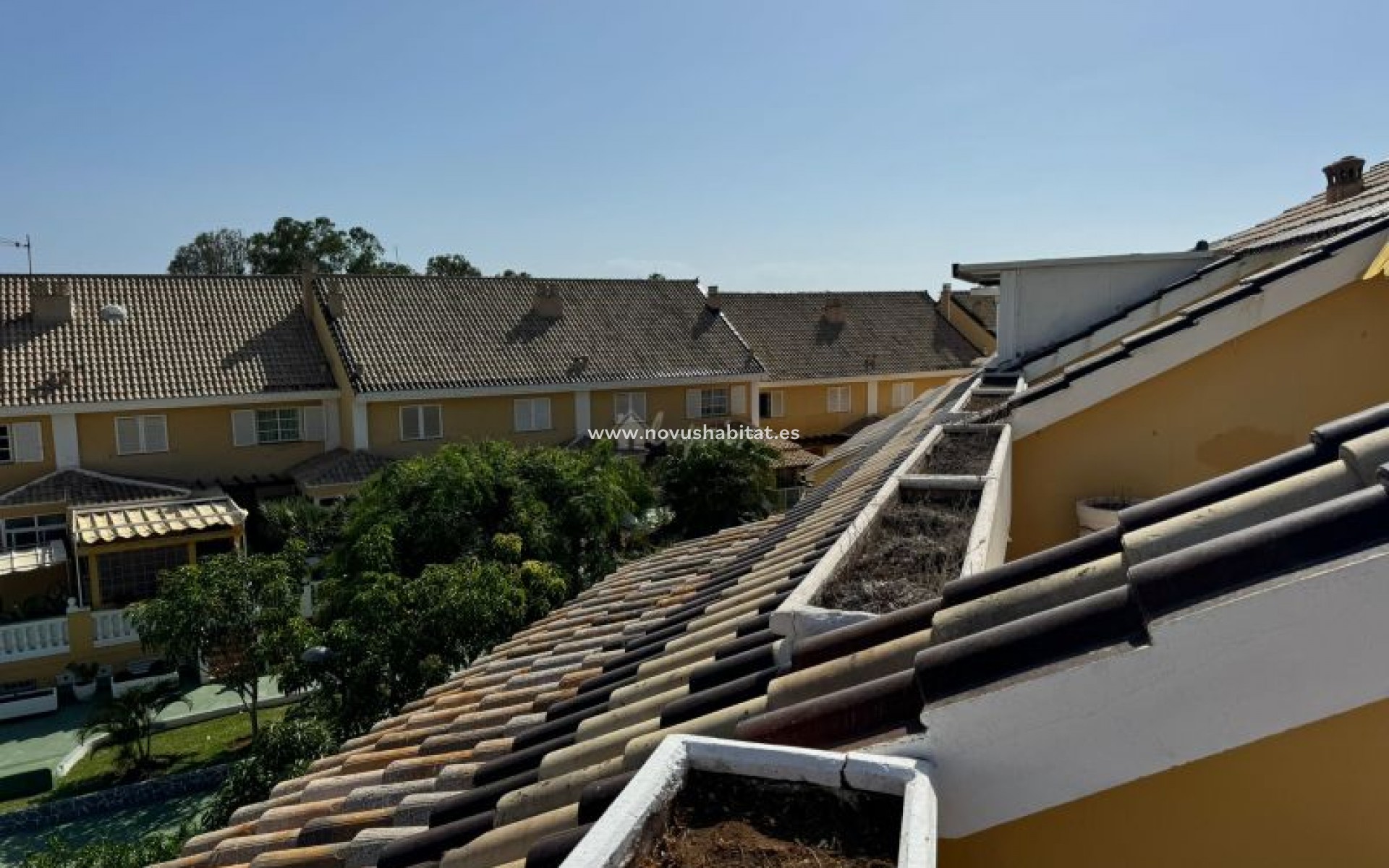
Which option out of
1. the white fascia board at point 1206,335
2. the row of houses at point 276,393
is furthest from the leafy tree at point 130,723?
the white fascia board at point 1206,335

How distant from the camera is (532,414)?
30.4 metres

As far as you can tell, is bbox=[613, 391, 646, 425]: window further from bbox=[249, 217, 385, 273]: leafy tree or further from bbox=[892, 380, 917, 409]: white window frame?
bbox=[249, 217, 385, 273]: leafy tree

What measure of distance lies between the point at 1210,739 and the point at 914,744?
64 centimetres

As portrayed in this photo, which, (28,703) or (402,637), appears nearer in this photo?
(402,637)

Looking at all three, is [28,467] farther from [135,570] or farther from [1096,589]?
[1096,589]

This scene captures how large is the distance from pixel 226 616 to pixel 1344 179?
17.2 m

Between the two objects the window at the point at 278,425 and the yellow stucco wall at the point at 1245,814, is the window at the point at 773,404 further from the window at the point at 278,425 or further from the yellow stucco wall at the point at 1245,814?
the yellow stucco wall at the point at 1245,814

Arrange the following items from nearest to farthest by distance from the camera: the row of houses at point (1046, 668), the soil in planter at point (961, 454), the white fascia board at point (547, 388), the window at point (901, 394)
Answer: the row of houses at point (1046, 668) < the soil in planter at point (961, 454) < the white fascia board at point (547, 388) < the window at point (901, 394)

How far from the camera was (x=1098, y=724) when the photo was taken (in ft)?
6.56

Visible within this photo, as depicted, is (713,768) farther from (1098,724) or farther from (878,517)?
(878,517)

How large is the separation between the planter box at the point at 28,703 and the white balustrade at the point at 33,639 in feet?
3.67

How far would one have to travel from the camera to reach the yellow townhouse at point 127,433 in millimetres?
20656

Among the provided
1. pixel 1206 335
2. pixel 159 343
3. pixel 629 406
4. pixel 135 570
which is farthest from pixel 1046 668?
pixel 159 343

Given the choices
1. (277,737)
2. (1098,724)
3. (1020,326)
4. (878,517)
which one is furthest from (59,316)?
(1098,724)
